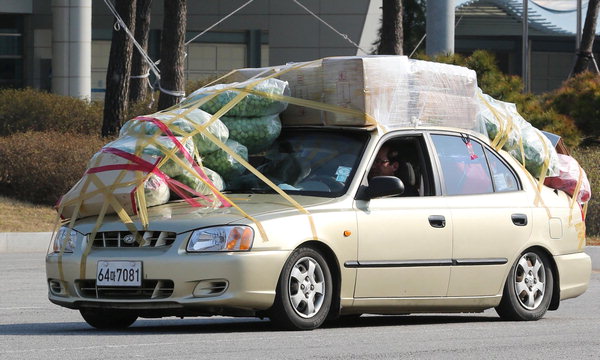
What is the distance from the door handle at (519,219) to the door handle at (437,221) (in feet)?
2.60

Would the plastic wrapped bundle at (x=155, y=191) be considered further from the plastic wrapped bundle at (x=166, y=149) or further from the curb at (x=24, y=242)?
the curb at (x=24, y=242)

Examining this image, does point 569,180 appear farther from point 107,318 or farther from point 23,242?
point 23,242

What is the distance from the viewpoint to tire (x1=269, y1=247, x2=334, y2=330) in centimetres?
896

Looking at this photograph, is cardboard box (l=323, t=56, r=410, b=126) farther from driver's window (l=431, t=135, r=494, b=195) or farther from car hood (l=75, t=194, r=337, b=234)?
car hood (l=75, t=194, r=337, b=234)

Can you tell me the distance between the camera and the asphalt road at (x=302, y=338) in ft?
26.2

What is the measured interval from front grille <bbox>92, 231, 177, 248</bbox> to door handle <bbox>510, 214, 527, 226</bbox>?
3001 millimetres

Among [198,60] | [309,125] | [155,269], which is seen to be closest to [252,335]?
[155,269]

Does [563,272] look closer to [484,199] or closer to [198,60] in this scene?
[484,199]

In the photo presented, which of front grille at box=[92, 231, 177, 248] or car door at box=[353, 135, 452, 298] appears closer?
front grille at box=[92, 231, 177, 248]

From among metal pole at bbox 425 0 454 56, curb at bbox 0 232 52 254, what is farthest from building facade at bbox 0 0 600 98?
curb at bbox 0 232 52 254

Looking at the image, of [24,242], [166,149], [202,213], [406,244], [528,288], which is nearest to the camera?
[202,213]

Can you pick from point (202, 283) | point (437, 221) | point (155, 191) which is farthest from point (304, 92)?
point (202, 283)

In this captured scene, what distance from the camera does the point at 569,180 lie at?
11.5 meters

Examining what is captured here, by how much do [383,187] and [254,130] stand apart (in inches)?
46.2
